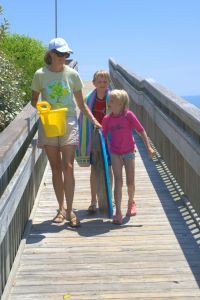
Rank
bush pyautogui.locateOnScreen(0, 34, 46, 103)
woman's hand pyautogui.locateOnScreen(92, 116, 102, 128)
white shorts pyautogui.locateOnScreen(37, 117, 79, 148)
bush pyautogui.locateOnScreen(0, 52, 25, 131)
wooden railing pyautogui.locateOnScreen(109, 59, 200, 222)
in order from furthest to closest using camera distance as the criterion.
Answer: bush pyautogui.locateOnScreen(0, 34, 46, 103) < bush pyautogui.locateOnScreen(0, 52, 25, 131) < woman's hand pyautogui.locateOnScreen(92, 116, 102, 128) < white shorts pyautogui.locateOnScreen(37, 117, 79, 148) < wooden railing pyautogui.locateOnScreen(109, 59, 200, 222)

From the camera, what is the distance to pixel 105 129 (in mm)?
6273

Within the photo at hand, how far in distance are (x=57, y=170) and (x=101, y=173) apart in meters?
0.46

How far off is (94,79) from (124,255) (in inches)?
73.1

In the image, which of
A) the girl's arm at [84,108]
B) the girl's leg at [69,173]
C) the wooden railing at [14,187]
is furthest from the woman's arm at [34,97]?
the girl's leg at [69,173]

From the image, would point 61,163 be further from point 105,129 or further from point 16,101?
point 16,101

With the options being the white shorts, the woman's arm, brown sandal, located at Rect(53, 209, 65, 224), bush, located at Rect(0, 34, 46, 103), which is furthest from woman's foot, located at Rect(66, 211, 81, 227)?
bush, located at Rect(0, 34, 46, 103)

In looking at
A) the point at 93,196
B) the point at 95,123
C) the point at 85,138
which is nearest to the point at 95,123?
the point at 95,123

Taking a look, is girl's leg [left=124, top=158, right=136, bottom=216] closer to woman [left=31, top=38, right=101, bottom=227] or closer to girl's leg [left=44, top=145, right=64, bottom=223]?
woman [left=31, top=38, right=101, bottom=227]

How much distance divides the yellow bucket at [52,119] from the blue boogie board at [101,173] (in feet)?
1.91

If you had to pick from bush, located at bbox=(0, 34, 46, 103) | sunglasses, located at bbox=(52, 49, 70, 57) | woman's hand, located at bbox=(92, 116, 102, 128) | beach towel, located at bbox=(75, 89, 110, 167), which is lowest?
bush, located at bbox=(0, 34, 46, 103)

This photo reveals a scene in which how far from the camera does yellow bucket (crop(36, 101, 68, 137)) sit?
573 cm

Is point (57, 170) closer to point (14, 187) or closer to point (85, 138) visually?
point (85, 138)

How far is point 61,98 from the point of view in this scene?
19.2 feet

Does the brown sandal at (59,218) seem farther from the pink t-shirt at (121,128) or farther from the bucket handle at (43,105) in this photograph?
the bucket handle at (43,105)
